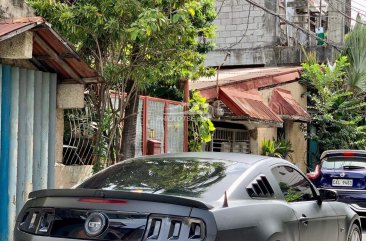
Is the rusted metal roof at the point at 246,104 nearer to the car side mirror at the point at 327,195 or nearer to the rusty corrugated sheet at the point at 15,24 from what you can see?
the car side mirror at the point at 327,195

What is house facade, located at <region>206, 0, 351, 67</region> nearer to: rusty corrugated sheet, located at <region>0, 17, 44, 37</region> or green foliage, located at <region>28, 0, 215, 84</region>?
green foliage, located at <region>28, 0, 215, 84</region>

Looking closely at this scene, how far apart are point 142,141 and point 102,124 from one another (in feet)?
5.71

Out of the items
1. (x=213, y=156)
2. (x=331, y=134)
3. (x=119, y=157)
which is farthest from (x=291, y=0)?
(x=213, y=156)

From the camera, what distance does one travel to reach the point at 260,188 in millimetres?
4633

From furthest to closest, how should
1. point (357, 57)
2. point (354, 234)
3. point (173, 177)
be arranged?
point (357, 57) → point (354, 234) → point (173, 177)

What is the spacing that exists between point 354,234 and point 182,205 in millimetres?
3778

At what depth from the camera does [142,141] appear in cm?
982

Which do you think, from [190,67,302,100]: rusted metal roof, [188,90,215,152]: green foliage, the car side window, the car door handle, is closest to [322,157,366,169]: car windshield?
[188,90,215,152]: green foliage

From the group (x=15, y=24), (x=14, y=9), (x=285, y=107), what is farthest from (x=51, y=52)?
(x=285, y=107)

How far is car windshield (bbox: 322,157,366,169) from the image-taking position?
36.0 ft

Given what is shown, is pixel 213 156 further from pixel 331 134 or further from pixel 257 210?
pixel 331 134

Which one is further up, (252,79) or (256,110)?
(252,79)

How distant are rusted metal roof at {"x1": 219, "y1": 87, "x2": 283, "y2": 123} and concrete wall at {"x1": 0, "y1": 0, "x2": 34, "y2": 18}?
256 inches

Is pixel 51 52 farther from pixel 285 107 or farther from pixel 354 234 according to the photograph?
pixel 285 107
